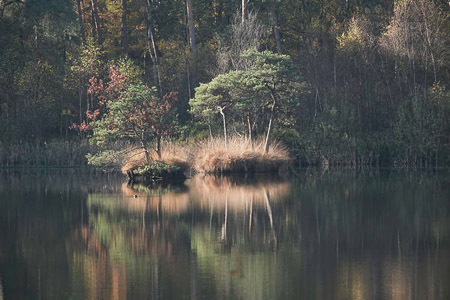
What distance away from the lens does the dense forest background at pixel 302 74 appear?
115 ft

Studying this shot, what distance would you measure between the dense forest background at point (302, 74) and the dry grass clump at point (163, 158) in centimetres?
296

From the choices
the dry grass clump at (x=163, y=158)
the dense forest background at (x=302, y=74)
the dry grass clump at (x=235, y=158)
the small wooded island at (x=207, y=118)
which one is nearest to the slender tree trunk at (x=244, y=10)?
the dense forest background at (x=302, y=74)

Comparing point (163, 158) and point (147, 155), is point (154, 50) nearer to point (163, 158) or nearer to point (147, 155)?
point (163, 158)

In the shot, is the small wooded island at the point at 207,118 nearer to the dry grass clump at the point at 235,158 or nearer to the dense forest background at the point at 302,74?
the dry grass clump at the point at 235,158

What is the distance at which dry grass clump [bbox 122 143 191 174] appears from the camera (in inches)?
1118

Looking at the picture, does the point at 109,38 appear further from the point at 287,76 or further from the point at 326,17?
the point at 287,76

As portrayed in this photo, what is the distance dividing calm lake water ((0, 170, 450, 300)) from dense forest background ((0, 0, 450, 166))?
36.4 ft

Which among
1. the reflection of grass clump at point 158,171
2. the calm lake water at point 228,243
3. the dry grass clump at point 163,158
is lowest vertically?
the calm lake water at point 228,243

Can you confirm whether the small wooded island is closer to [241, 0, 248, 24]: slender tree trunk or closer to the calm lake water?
the calm lake water

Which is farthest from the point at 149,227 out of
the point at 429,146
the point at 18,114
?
the point at 18,114

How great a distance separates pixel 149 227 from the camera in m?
15.5

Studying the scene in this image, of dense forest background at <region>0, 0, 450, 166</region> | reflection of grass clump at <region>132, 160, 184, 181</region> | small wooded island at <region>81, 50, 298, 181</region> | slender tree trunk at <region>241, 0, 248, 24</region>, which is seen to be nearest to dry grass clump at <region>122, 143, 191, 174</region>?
small wooded island at <region>81, 50, 298, 181</region>

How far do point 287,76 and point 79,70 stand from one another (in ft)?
45.8

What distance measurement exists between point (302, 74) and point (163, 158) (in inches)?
572
